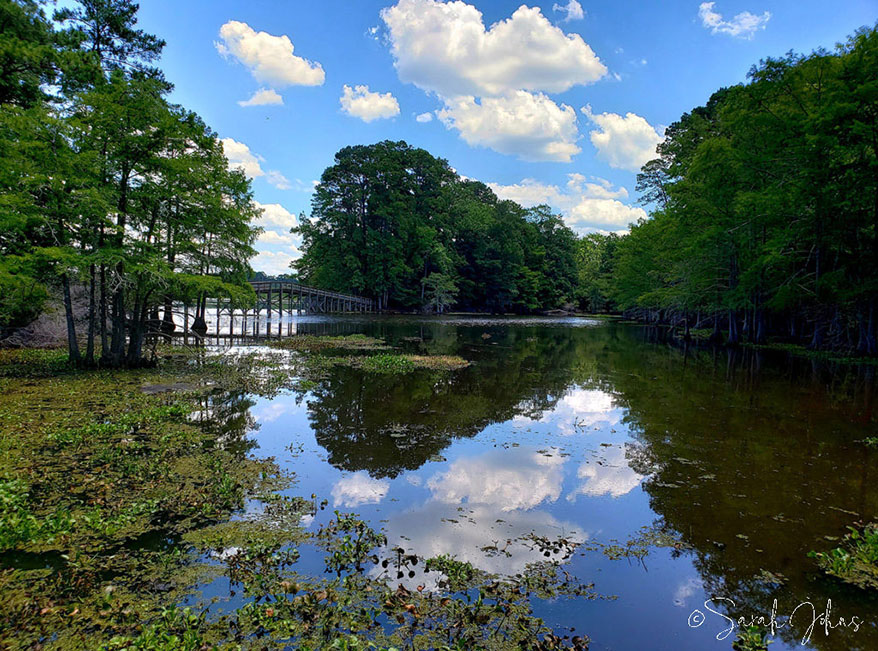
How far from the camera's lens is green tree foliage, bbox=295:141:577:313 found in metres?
63.0

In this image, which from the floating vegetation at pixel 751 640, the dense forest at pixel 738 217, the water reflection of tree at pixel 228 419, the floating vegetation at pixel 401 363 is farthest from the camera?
the dense forest at pixel 738 217

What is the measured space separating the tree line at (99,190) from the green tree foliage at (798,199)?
26183mm

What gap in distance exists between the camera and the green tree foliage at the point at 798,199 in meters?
20.3

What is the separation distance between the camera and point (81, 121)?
40.7ft

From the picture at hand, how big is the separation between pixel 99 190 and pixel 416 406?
10.9 metres

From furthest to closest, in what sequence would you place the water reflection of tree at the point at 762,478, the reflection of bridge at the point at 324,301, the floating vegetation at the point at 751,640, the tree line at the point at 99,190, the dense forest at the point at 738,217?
the reflection of bridge at the point at 324,301 < the dense forest at the point at 738,217 < the tree line at the point at 99,190 < the water reflection of tree at the point at 762,478 < the floating vegetation at the point at 751,640

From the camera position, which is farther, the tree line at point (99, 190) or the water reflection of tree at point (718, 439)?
the tree line at point (99, 190)

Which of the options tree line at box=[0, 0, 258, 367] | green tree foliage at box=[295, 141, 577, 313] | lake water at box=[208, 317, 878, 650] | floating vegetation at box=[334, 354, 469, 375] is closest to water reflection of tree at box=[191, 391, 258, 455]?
lake water at box=[208, 317, 878, 650]

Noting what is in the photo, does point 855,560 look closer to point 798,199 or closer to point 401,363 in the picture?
point 401,363

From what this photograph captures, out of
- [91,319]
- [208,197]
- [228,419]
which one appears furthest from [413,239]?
[228,419]

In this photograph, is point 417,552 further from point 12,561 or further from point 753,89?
point 753,89

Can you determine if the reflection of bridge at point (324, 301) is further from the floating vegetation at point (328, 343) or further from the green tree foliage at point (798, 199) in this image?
the green tree foliage at point (798, 199)

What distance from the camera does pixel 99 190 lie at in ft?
40.8

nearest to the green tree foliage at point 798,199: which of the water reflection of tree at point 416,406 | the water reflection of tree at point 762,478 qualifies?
the water reflection of tree at point 762,478
